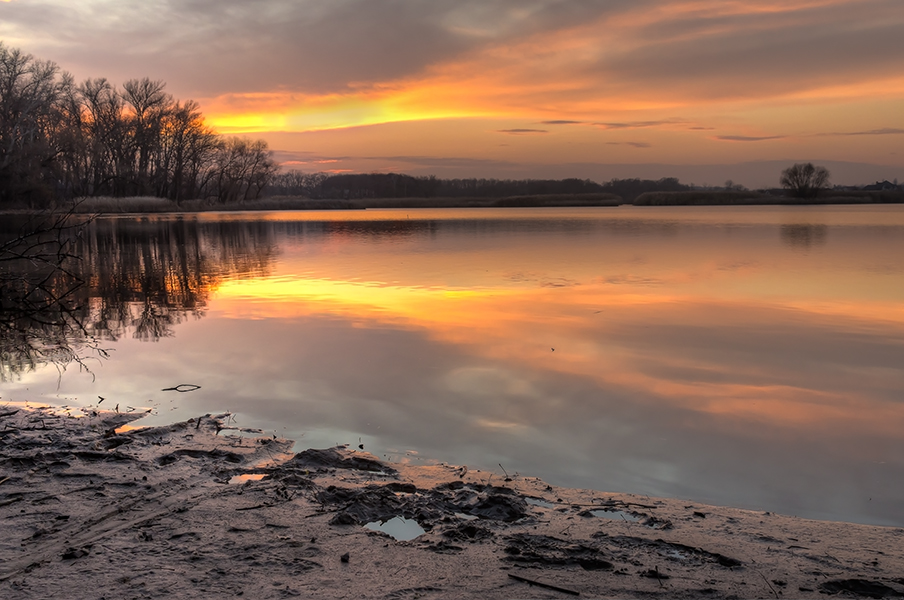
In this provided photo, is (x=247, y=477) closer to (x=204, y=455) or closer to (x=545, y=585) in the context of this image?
(x=204, y=455)

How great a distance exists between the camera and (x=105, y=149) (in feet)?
212

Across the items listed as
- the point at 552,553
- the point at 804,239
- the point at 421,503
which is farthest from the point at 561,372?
the point at 804,239

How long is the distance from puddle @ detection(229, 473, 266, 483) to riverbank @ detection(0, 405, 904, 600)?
0.01 m

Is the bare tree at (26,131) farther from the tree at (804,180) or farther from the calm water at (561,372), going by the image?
the tree at (804,180)

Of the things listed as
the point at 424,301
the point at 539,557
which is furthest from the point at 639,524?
the point at 424,301

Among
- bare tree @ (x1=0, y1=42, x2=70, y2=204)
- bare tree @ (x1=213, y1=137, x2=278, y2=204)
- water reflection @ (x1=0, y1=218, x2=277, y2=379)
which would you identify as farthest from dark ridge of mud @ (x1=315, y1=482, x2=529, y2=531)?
bare tree @ (x1=213, y1=137, x2=278, y2=204)

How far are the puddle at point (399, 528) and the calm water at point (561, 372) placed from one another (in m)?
0.90

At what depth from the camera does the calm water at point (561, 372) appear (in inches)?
166

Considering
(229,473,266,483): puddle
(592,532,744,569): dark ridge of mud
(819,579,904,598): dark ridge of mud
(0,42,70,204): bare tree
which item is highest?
(0,42,70,204): bare tree

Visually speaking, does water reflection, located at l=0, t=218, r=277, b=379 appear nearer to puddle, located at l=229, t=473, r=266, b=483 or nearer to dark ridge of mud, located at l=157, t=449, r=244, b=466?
dark ridge of mud, located at l=157, t=449, r=244, b=466

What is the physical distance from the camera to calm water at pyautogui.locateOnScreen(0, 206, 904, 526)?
421cm

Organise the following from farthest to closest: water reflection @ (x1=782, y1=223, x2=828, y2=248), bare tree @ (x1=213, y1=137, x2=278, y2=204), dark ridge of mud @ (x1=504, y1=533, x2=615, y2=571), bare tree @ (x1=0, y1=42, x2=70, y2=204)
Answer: bare tree @ (x1=213, y1=137, x2=278, y2=204) → bare tree @ (x1=0, y1=42, x2=70, y2=204) → water reflection @ (x1=782, y1=223, x2=828, y2=248) → dark ridge of mud @ (x1=504, y1=533, x2=615, y2=571)

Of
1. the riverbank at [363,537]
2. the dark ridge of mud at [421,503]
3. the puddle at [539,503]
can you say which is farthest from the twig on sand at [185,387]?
the puddle at [539,503]

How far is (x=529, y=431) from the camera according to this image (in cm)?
473
